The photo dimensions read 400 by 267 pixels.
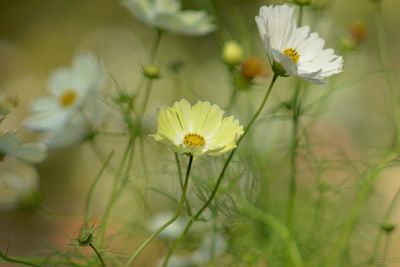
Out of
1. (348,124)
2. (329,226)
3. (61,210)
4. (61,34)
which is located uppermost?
(61,34)

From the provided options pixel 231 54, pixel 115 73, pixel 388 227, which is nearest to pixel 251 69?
pixel 231 54

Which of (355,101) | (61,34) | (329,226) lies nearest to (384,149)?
(329,226)

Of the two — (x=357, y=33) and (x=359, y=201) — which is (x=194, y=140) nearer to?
(x=359, y=201)

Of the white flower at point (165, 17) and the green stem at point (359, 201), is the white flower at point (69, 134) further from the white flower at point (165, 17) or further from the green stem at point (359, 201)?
the green stem at point (359, 201)

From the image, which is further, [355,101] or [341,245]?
[355,101]

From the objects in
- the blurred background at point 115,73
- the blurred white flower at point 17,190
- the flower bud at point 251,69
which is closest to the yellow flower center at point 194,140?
the flower bud at point 251,69

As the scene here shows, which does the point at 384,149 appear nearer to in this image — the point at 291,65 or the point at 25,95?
the point at 291,65

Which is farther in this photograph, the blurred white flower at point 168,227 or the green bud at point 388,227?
the blurred white flower at point 168,227
